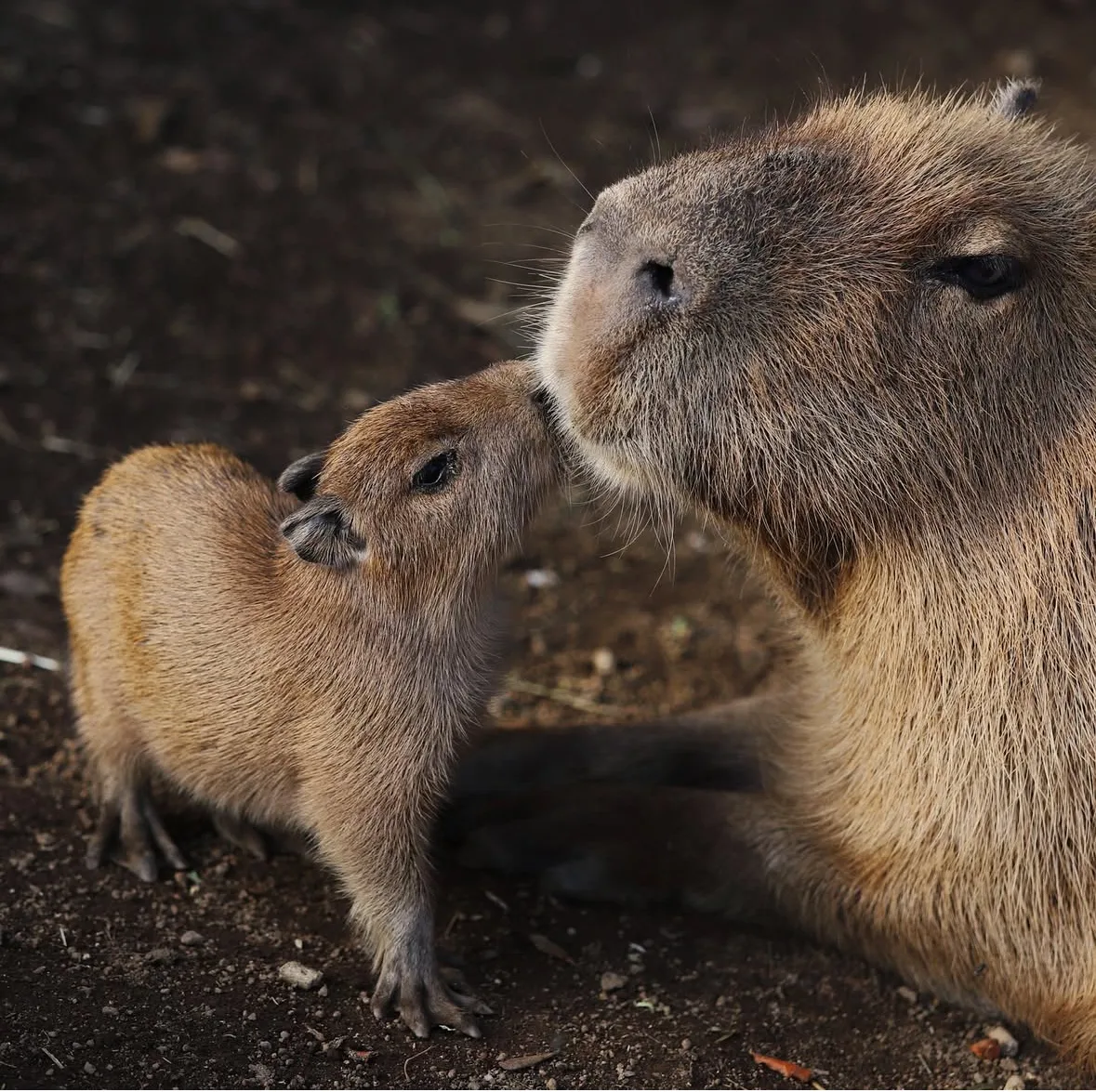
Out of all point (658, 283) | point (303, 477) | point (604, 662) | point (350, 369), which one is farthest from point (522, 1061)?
point (350, 369)

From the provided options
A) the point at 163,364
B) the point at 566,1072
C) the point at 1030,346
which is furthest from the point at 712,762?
the point at 163,364

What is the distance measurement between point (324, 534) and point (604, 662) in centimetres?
194

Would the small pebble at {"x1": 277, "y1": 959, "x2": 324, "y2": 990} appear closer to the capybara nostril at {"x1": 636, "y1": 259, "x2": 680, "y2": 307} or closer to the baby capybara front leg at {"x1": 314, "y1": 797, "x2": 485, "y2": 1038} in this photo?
the baby capybara front leg at {"x1": 314, "y1": 797, "x2": 485, "y2": 1038}

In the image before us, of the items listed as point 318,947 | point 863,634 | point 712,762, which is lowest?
point 318,947

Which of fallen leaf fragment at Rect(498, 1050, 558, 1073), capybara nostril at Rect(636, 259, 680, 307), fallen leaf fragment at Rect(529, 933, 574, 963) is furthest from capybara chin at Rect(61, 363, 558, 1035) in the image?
capybara nostril at Rect(636, 259, 680, 307)

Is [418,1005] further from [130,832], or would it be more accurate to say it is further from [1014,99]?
[1014,99]

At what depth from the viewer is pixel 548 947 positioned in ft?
12.9

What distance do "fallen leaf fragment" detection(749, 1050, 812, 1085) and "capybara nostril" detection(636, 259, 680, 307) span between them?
1.75m

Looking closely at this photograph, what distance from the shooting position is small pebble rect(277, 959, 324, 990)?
3.60 meters

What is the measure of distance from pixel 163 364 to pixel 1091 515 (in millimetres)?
3849

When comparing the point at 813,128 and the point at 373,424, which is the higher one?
the point at 813,128

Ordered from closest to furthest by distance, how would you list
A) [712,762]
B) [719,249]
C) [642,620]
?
1. [719,249]
2. [712,762]
3. [642,620]

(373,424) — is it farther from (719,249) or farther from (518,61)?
(518,61)

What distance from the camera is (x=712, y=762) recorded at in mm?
4680
